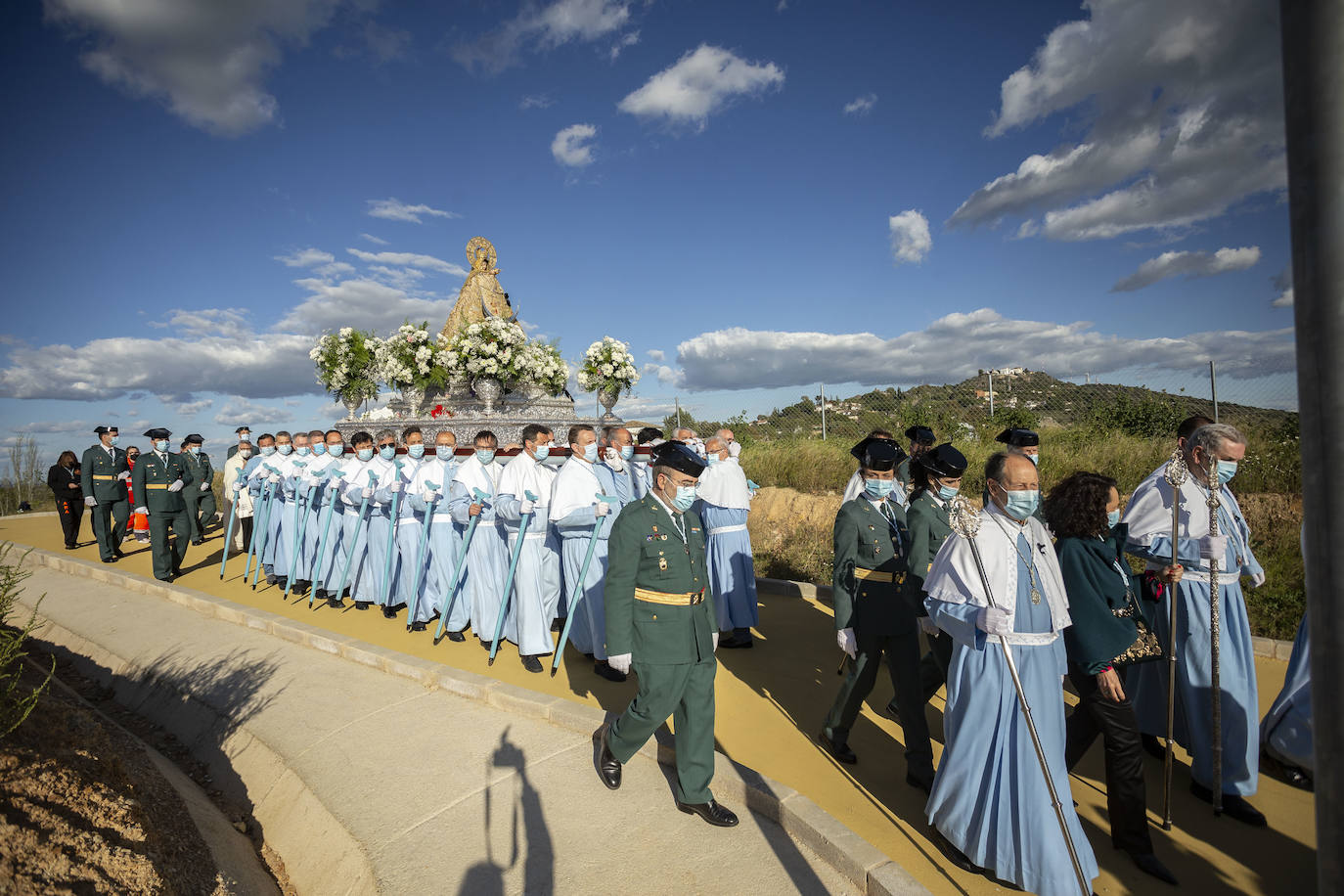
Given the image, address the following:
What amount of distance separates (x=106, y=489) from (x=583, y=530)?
37.2ft

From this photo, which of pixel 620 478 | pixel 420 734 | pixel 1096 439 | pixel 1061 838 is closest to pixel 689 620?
pixel 1061 838

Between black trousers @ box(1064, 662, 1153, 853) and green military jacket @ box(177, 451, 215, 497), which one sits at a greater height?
green military jacket @ box(177, 451, 215, 497)

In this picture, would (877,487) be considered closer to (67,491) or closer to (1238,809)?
(1238,809)

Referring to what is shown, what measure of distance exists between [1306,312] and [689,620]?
3.20 meters

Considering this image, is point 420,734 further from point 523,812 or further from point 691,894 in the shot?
point 691,894

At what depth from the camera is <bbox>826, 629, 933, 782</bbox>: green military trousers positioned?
410 centimetres

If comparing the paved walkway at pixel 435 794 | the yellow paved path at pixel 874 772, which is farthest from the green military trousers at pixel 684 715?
the yellow paved path at pixel 874 772

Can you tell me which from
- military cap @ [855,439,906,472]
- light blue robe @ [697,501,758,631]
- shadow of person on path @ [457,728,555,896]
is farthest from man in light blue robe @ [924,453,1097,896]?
light blue robe @ [697,501,758,631]

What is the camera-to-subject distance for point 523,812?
3.86m

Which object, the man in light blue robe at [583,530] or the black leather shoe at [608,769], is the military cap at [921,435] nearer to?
the man in light blue robe at [583,530]

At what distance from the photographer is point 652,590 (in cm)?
392

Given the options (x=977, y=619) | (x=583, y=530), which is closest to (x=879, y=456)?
(x=977, y=619)

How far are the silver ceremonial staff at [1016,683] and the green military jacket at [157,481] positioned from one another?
12.3 m

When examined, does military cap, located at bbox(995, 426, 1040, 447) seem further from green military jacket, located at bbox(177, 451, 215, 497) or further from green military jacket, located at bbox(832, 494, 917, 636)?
green military jacket, located at bbox(177, 451, 215, 497)
